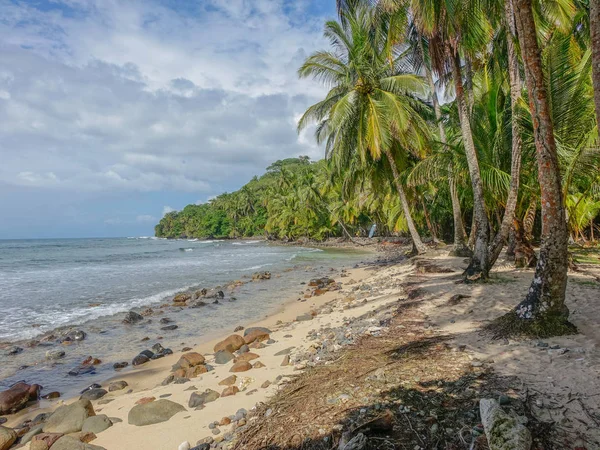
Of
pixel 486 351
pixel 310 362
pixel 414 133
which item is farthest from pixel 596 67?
pixel 414 133

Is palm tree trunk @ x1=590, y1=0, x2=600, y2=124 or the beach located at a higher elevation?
palm tree trunk @ x1=590, y1=0, x2=600, y2=124

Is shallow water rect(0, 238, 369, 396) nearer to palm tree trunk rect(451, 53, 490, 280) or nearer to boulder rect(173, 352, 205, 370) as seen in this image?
boulder rect(173, 352, 205, 370)

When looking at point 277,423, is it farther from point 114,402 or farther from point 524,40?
point 524,40

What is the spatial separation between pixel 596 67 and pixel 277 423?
192 inches

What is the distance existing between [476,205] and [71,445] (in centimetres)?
967

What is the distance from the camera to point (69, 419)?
4.50 meters

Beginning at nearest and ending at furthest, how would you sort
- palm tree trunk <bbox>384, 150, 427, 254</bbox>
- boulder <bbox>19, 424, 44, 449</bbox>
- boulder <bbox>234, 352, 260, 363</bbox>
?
boulder <bbox>19, 424, 44, 449</bbox>
boulder <bbox>234, 352, 260, 363</bbox>
palm tree trunk <bbox>384, 150, 427, 254</bbox>

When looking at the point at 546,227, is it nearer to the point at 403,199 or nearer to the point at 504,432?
the point at 504,432

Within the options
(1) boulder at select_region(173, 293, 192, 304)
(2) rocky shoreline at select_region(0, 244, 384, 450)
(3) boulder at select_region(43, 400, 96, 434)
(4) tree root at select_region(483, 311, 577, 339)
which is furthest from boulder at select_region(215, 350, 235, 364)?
(1) boulder at select_region(173, 293, 192, 304)

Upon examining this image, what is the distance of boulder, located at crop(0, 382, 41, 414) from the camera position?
5.27 meters

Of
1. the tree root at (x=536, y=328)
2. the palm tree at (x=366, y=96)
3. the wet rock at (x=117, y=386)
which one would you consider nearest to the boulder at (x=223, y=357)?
the wet rock at (x=117, y=386)

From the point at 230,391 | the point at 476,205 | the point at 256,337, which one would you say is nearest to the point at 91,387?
the point at 230,391

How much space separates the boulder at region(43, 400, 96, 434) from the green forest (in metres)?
6.07

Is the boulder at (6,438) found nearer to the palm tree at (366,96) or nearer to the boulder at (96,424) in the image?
the boulder at (96,424)
